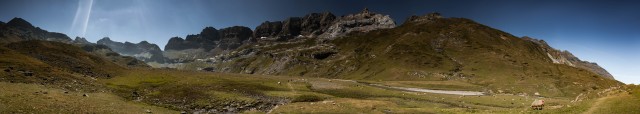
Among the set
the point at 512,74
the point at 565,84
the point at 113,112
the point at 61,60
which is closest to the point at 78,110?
the point at 113,112

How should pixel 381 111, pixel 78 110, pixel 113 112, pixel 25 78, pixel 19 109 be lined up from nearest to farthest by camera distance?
1. pixel 19 109
2. pixel 78 110
3. pixel 113 112
4. pixel 381 111
5. pixel 25 78

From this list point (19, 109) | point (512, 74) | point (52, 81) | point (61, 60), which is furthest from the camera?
point (512, 74)

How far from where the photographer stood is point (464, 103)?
7862 centimetres

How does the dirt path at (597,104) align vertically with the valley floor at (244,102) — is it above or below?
above

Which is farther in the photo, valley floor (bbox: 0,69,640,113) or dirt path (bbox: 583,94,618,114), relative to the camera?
valley floor (bbox: 0,69,640,113)

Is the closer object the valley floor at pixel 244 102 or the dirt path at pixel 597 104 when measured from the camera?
the dirt path at pixel 597 104

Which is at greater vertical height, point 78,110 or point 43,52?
point 43,52

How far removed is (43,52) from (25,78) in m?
65.7

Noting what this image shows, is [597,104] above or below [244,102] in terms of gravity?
above

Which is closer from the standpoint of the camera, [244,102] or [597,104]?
[597,104]

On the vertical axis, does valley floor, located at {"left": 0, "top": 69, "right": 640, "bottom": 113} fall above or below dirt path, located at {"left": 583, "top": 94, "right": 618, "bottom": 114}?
below

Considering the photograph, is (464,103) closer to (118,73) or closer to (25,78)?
(25,78)

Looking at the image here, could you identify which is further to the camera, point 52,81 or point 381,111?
point 52,81

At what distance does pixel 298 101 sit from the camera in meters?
74.1
